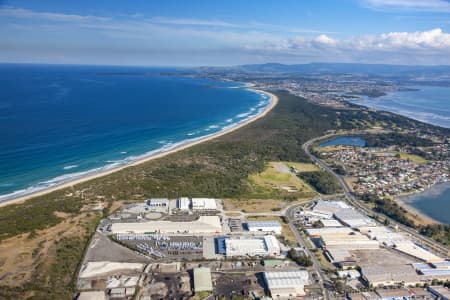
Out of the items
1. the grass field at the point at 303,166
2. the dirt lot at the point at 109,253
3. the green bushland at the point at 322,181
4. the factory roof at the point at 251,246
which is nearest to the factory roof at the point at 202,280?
the factory roof at the point at 251,246

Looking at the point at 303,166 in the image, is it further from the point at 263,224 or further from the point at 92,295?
the point at 92,295

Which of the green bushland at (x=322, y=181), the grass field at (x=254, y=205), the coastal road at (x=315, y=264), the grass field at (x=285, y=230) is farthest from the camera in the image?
the green bushland at (x=322, y=181)

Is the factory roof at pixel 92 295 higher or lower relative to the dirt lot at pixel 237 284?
higher

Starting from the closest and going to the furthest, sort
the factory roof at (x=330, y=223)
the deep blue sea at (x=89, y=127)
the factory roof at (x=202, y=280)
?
the factory roof at (x=202, y=280) → the factory roof at (x=330, y=223) → the deep blue sea at (x=89, y=127)

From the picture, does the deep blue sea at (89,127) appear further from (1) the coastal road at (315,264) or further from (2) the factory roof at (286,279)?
(2) the factory roof at (286,279)

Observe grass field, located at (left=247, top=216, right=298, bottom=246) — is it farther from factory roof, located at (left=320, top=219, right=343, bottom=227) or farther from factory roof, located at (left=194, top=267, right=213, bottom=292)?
factory roof, located at (left=194, top=267, right=213, bottom=292)

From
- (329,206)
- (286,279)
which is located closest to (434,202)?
(329,206)

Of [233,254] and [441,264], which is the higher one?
[233,254]

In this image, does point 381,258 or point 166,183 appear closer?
point 381,258
